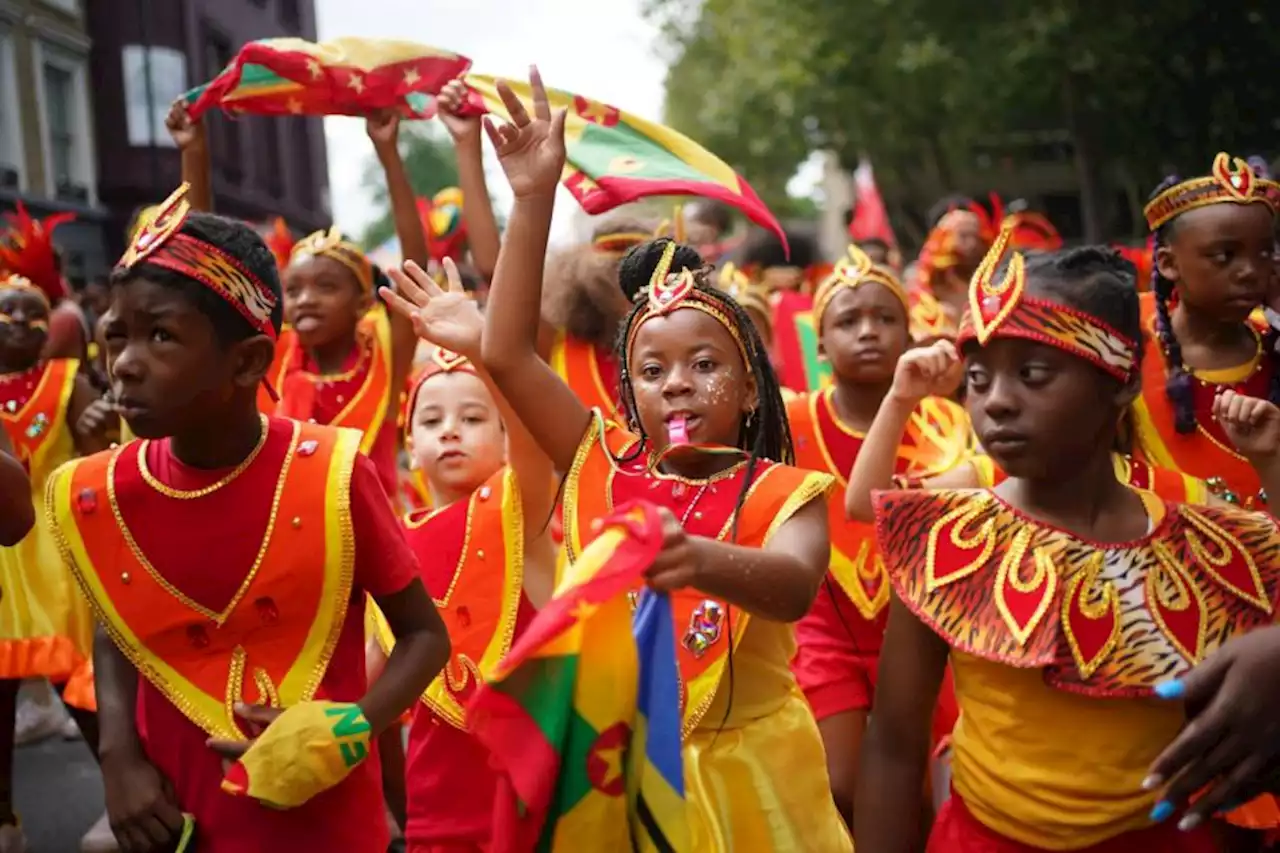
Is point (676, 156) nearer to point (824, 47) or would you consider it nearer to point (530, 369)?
point (530, 369)

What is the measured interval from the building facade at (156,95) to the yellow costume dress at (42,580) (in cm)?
1975

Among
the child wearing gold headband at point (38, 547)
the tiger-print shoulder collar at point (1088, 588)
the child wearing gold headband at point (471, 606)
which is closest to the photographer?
the tiger-print shoulder collar at point (1088, 588)

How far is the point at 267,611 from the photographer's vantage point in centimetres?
299

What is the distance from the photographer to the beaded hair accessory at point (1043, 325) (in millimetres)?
2678

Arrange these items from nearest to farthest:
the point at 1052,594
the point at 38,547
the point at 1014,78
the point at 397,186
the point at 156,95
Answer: the point at 1052,594
the point at 397,186
the point at 38,547
the point at 1014,78
the point at 156,95

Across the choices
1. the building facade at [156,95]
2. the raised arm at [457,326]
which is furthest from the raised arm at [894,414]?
the building facade at [156,95]

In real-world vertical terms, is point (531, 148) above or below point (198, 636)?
above

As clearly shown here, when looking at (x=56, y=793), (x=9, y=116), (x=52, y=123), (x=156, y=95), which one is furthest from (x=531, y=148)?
(x=156, y=95)

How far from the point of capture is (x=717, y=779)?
119 inches

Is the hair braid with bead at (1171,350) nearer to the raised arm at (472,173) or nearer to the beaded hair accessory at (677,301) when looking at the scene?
the beaded hair accessory at (677,301)

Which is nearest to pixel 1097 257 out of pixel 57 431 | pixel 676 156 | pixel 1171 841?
pixel 1171 841

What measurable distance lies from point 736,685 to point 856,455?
2.07 m

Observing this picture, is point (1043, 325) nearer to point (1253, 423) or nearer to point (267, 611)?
point (1253, 423)

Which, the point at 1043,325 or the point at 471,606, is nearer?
the point at 1043,325
